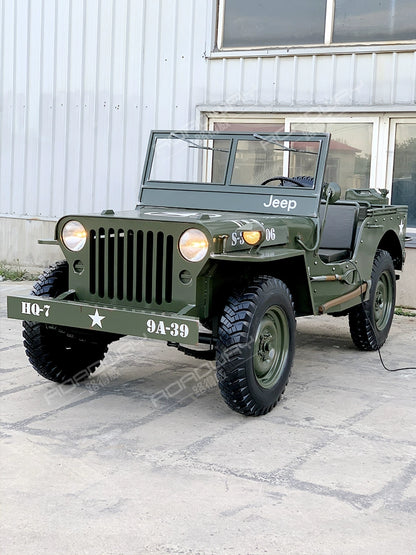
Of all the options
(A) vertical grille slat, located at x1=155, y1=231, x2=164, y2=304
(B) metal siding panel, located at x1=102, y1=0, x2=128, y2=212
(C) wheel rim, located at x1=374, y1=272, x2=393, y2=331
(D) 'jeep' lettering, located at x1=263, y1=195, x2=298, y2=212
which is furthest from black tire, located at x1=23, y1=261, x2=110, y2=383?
(B) metal siding panel, located at x1=102, y1=0, x2=128, y2=212

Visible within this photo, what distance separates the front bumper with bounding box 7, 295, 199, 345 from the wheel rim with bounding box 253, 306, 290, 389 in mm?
539

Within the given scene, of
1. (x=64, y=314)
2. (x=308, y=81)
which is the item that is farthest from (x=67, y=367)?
(x=308, y=81)

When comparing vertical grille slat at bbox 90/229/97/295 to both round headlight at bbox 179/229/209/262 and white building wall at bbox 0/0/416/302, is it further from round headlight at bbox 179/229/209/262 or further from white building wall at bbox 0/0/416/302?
white building wall at bbox 0/0/416/302

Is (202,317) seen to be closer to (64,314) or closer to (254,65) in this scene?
(64,314)

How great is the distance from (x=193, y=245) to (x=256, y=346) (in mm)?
716

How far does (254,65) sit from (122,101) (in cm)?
187

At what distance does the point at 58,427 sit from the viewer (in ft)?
14.6

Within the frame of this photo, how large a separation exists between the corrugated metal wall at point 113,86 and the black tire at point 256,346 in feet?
15.0

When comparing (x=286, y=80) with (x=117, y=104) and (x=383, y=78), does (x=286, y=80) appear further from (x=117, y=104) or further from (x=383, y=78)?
(x=117, y=104)

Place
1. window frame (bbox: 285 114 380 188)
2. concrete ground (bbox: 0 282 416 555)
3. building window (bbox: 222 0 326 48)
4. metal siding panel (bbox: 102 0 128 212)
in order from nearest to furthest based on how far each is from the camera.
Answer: concrete ground (bbox: 0 282 416 555) → window frame (bbox: 285 114 380 188) → building window (bbox: 222 0 326 48) → metal siding panel (bbox: 102 0 128 212)

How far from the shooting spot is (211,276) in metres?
4.67

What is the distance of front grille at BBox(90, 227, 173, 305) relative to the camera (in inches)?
183

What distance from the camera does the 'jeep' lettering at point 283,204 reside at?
557 centimetres

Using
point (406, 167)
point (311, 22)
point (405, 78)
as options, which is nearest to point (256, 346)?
point (406, 167)
